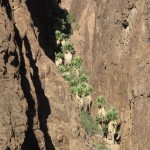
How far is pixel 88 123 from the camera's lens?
131 feet

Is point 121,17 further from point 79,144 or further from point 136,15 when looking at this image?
point 79,144

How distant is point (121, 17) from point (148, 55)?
234 inches

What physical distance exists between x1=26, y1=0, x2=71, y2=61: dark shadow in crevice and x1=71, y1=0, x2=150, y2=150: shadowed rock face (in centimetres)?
358

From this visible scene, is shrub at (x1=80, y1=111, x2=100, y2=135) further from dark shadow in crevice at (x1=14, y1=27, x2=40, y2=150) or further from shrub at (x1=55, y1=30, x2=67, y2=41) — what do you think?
dark shadow in crevice at (x1=14, y1=27, x2=40, y2=150)

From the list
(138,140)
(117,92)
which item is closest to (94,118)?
(117,92)

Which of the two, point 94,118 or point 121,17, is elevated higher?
point 121,17

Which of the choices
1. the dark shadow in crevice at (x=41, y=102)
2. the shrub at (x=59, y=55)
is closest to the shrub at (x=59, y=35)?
the shrub at (x=59, y=55)

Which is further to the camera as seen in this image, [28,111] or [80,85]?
[80,85]

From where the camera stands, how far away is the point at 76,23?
173 feet

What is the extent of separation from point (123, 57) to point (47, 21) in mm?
7154

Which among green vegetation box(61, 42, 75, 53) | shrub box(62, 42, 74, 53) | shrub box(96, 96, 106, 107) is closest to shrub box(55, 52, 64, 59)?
green vegetation box(61, 42, 75, 53)

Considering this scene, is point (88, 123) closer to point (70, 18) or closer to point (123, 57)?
point (123, 57)

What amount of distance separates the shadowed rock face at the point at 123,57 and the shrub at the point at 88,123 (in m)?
2.22

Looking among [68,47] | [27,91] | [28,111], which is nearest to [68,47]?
[68,47]
